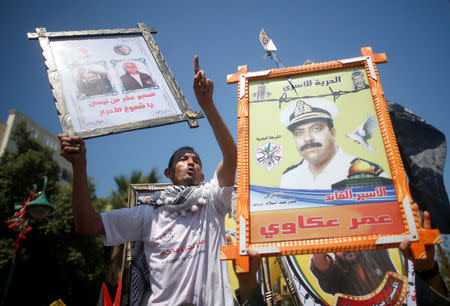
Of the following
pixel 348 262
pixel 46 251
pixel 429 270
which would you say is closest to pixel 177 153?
pixel 348 262

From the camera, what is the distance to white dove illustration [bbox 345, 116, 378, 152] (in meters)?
1.83

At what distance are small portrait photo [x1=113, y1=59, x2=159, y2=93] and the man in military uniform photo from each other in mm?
1181

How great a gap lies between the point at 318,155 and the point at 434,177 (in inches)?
56.5

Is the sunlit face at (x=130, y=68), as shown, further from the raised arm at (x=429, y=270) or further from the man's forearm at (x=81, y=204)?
the raised arm at (x=429, y=270)

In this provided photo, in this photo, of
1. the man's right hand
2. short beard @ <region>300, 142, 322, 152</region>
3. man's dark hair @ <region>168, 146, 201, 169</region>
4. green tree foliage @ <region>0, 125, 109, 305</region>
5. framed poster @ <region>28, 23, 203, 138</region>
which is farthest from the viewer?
green tree foliage @ <region>0, 125, 109, 305</region>

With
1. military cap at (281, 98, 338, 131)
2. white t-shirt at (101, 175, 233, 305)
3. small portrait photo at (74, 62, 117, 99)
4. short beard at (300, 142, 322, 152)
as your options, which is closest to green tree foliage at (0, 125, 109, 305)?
small portrait photo at (74, 62, 117, 99)

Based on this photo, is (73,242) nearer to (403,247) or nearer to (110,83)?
(110,83)

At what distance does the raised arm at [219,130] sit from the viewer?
2.21m

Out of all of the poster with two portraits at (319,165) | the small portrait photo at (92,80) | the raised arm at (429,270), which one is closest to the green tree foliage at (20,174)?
the small portrait photo at (92,80)

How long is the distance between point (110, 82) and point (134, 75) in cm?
21

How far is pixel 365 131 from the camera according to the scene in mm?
1855

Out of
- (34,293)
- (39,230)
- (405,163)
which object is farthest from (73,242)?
(405,163)

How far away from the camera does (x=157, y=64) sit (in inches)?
104

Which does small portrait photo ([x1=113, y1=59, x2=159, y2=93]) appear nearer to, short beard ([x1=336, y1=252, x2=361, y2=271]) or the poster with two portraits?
the poster with two portraits
